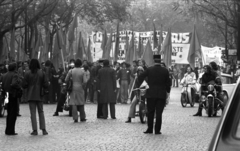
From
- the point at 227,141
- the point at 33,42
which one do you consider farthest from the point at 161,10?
the point at 227,141

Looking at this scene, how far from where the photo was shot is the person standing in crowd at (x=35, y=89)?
12852mm

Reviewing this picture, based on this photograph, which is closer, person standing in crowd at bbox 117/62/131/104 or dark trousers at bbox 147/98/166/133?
dark trousers at bbox 147/98/166/133

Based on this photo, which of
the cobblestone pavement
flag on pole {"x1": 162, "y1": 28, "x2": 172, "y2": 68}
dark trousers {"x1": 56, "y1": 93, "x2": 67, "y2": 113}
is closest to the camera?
the cobblestone pavement

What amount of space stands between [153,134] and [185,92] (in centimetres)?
1151

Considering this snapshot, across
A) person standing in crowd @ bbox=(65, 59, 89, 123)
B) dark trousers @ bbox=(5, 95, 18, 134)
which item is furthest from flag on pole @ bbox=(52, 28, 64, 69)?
dark trousers @ bbox=(5, 95, 18, 134)

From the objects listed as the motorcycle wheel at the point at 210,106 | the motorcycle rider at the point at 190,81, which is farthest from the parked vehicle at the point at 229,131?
the motorcycle rider at the point at 190,81

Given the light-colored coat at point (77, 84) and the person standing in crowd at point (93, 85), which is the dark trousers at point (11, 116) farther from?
the person standing in crowd at point (93, 85)

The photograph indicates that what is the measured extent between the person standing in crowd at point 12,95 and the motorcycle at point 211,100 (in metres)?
6.86

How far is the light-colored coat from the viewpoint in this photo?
640 inches

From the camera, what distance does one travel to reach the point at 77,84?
53.7 feet

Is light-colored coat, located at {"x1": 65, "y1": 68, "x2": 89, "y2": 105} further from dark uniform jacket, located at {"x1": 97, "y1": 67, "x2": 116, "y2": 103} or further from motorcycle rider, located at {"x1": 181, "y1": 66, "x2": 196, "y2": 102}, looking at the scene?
motorcycle rider, located at {"x1": 181, "y1": 66, "x2": 196, "y2": 102}

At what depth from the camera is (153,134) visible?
13125 millimetres

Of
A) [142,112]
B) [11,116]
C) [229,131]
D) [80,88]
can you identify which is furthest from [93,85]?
[229,131]

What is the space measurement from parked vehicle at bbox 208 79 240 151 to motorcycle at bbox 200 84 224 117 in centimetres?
1506
